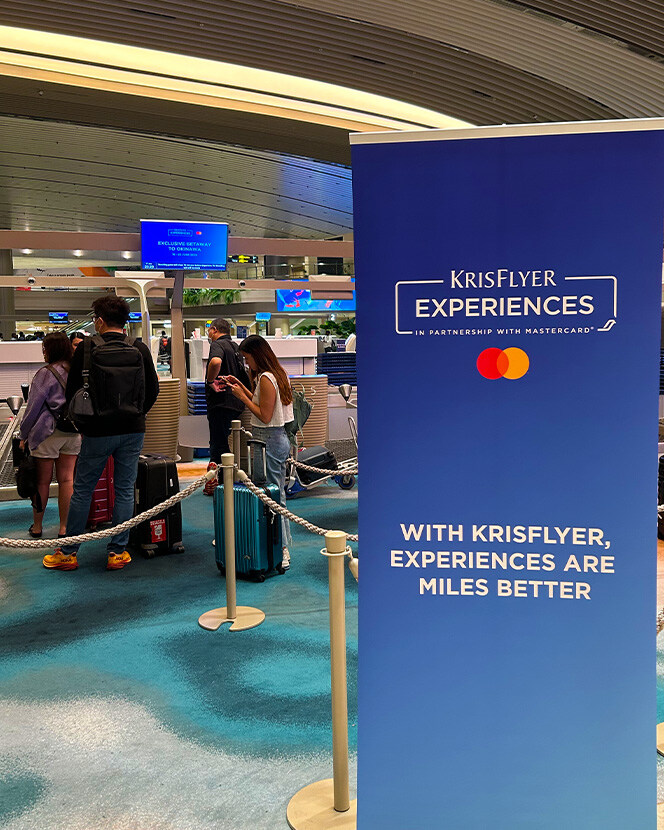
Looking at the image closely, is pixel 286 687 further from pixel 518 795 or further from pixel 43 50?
pixel 43 50

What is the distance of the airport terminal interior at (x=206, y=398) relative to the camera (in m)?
2.91

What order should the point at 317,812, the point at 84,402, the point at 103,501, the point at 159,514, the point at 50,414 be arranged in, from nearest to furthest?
the point at 317,812 < the point at 84,402 < the point at 50,414 < the point at 159,514 < the point at 103,501

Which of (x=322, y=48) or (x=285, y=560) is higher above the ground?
(x=322, y=48)

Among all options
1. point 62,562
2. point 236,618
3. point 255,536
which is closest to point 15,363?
point 62,562

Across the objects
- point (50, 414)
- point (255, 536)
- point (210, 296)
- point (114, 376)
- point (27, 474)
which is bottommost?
point (255, 536)

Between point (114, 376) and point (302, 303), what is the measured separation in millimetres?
29269

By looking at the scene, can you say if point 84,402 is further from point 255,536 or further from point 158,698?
point 158,698

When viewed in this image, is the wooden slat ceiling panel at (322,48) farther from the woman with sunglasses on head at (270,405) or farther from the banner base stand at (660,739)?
A: the banner base stand at (660,739)

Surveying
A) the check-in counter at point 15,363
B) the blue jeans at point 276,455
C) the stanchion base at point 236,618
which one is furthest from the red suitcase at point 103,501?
the check-in counter at point 15,363

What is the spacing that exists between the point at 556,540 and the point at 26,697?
2657mm

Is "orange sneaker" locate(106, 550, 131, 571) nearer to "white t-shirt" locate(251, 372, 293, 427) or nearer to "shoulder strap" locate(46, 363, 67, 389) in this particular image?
"shoulder strap" locate(46, 363, 67, 389)

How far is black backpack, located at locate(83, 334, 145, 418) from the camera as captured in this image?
15.7 feet

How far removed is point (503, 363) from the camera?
1.89m

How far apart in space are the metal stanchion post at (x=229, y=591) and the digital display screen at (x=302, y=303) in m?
27.4
